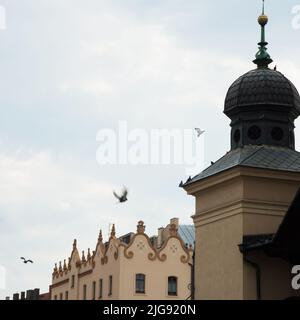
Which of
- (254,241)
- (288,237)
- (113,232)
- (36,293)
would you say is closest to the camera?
(288,237)

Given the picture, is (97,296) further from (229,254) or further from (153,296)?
(229,254)

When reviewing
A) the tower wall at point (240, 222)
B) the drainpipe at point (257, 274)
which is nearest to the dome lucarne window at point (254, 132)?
the tower wall at point (240, 222)

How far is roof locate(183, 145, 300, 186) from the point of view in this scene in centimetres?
2584

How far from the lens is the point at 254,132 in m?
27.5

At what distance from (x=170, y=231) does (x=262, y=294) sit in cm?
3090

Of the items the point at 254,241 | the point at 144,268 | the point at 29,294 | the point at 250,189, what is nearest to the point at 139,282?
the point at 144,268

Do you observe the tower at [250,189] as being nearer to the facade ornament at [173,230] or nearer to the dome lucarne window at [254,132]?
the dome lucarne window at [254,132]

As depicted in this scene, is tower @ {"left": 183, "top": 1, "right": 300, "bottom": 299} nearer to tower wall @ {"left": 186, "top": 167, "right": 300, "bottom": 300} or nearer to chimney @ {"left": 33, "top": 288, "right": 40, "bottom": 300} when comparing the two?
tower wall @ {"left": 186, "top": 167, "right": 300, "bottom": 300}

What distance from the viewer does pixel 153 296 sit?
54188 mm

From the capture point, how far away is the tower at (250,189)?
2503cm

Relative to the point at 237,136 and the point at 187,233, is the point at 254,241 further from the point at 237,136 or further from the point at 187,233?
the point at 187,233

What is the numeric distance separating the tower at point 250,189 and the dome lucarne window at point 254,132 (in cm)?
3

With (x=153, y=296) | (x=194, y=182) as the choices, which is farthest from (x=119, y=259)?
(x=194, y=182)

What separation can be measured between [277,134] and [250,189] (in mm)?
2640
